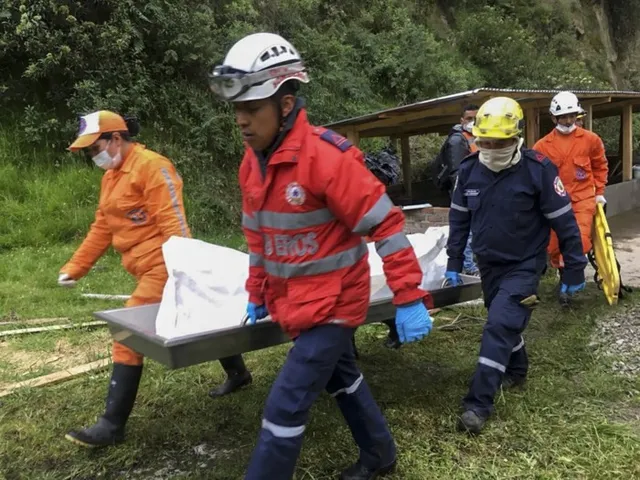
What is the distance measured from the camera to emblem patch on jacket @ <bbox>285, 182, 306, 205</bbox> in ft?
8.32

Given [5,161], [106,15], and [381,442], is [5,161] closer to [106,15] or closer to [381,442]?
[106,15]

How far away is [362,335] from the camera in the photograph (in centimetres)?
536

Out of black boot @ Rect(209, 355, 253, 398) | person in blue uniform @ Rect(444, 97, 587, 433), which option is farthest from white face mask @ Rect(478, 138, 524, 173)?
black boot @ Rect(209, 355, 253, 398)

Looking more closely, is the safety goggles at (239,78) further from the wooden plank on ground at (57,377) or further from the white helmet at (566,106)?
A: the white helmet at (566,106)

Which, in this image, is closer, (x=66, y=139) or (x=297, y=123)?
(x=297, y=123)

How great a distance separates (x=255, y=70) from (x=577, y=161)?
4599 mm

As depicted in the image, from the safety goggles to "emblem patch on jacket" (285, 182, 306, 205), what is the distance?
1.33ft

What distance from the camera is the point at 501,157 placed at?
12.7 ft

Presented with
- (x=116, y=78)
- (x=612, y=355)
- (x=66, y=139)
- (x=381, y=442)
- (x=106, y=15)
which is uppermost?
(x=106, y=15)

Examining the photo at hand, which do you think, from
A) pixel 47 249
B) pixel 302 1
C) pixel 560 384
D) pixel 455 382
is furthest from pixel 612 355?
pixel 302 1

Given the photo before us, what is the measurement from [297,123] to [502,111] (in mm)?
1744

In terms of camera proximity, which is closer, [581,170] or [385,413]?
[385,413]

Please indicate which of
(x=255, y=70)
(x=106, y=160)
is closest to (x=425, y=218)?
(x=106, y=160)

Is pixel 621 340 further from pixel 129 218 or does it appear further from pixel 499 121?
pixel 129 218
